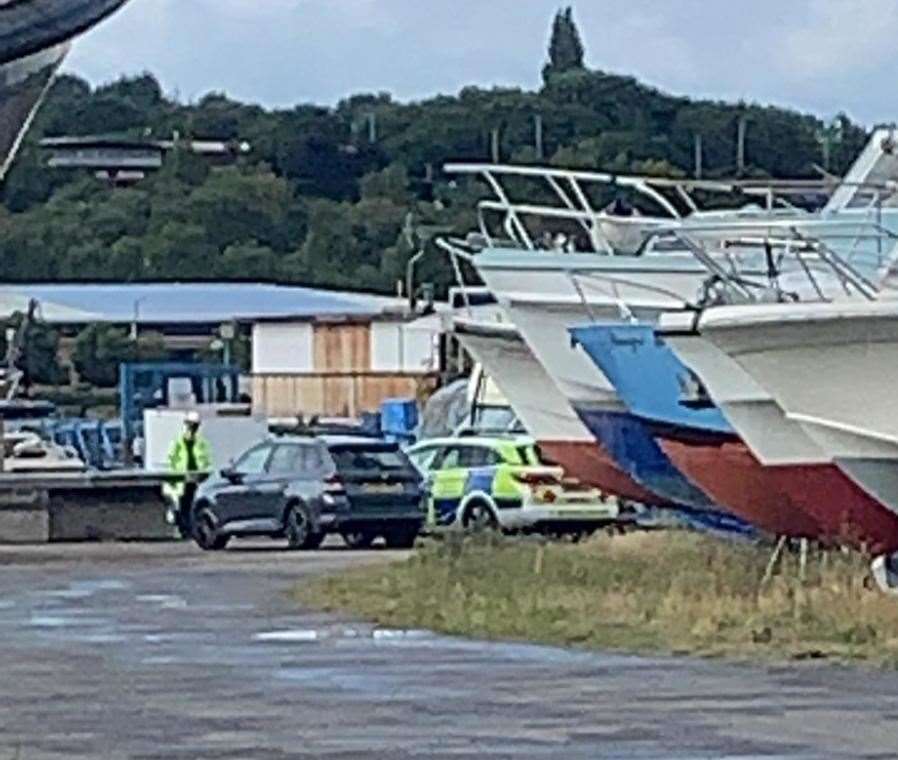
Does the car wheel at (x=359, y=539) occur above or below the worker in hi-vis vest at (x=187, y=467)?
below

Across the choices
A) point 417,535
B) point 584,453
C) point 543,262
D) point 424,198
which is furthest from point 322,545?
point 424,198

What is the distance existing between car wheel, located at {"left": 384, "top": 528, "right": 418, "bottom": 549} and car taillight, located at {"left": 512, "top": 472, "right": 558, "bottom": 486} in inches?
59.9

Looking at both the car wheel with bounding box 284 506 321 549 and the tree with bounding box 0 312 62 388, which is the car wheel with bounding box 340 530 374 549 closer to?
the car wheel with bounding box 284 506 321 549

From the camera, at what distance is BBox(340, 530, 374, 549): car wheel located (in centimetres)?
3568

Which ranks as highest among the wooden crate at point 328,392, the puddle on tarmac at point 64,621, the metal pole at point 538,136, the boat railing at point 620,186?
the metal pole at point 538,136

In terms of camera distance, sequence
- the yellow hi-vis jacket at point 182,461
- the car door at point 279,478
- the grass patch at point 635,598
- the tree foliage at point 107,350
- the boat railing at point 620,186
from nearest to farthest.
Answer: the grass patch at point 635,598 → the boat railing at point 620,186 → the car door at point 279,478 → the yellow hi-vis jacket at point 182,461 → the tree foliage at point 107,350

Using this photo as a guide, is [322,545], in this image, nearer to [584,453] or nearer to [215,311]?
[584,453]

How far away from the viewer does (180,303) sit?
97.2 metres

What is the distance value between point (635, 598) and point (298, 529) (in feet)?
48.8

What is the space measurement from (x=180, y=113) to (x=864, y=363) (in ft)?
339

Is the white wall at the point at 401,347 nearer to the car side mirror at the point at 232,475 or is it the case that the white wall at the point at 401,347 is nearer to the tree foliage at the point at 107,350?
the tree foliage at the point at 107,350

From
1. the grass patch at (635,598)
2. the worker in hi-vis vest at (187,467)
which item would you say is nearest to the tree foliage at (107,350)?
the worker in hi-vis vest at (187,467)

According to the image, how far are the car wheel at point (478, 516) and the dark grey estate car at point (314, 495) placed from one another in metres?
0.72

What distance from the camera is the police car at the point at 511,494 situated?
3497 cm
